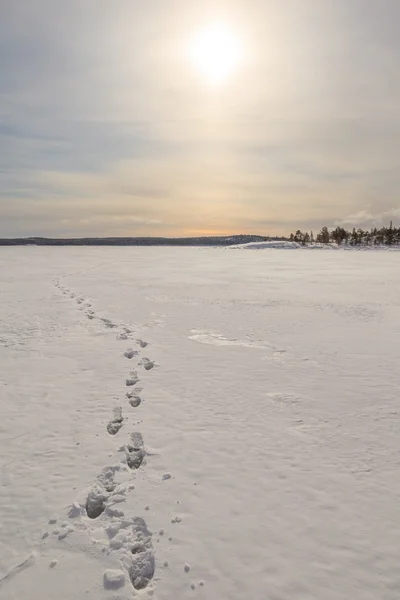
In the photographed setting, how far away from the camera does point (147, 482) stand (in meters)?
4.97

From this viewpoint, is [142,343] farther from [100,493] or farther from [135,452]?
[100,493]

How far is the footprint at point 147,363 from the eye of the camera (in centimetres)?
909

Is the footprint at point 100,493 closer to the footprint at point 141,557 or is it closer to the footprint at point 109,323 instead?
the footprint at point 141,557

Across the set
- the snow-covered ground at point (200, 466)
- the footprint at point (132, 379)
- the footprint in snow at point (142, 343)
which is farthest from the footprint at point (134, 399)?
the footprint in snow at point (142, 343)

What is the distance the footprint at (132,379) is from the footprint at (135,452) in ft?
6.87

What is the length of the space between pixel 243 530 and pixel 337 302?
14.4 meters

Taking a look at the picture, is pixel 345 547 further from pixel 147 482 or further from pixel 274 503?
pixel 147 482

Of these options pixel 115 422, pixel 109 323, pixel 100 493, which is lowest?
pixel 100 493

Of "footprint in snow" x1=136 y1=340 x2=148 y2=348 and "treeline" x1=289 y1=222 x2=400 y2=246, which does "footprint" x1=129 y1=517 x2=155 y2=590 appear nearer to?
"footprint in snow" x1=136 y1=340 x2=148 y2=348

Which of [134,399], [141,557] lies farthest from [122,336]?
[141,557]

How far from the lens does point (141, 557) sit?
3879mm

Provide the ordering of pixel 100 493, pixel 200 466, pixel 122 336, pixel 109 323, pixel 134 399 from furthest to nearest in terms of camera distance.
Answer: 1. pixel 109 323
2. pixel 122 336
3. pixel 134 399
4. pixel 200 466
5. pixel 100 493

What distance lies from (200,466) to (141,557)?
5.08 ft

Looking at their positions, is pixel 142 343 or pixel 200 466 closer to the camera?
pixel 200 466
